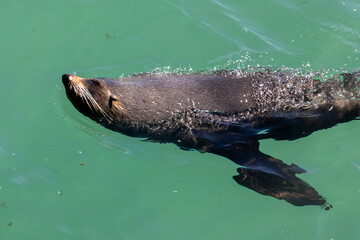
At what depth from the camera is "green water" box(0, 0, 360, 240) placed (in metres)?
6.23

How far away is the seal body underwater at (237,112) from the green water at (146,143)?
250mm

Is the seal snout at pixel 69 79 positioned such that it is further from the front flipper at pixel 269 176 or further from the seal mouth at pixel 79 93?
the front flipper at pixel 269 176

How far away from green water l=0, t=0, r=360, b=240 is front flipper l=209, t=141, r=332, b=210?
17 centimetres

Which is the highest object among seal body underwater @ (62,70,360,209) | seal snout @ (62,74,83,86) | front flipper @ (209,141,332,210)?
seal snout @ (62,74,83,86)

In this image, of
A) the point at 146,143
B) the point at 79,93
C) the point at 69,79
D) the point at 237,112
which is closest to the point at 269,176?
the point at 237,112

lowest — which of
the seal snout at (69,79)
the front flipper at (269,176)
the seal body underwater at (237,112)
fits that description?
the front flipper at (269,176)

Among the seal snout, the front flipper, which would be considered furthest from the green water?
the seal snout

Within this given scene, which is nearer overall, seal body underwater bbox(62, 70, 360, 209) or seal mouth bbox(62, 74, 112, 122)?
seal mouth bbox(62, 74, 112, 122)

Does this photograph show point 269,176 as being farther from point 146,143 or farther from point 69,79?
point 69,79

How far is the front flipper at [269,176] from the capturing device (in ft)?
20.7

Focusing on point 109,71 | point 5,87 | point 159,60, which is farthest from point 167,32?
point 5,87

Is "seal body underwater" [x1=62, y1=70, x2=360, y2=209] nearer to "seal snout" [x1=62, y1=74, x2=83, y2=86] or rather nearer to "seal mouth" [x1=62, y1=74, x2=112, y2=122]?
"seal mouth" [x1=62, y1=74, x2=112, y2=122]

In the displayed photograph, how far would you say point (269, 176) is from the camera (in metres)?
6.43

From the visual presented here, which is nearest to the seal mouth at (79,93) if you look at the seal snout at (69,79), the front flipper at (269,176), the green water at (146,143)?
the seal snout at (69,79)
